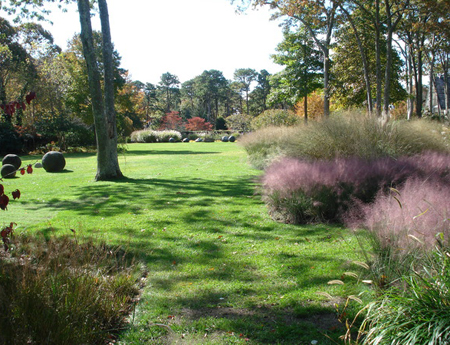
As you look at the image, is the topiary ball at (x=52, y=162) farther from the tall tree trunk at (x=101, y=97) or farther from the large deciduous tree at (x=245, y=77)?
the large deciduous tree at (x=245, y=77)

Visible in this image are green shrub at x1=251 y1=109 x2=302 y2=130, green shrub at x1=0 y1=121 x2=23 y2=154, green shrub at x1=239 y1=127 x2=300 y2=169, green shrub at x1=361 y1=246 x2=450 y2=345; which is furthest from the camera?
green shrub at x1=0 y1=121 x2=23 y2=154

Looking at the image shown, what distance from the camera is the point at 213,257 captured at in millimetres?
4773

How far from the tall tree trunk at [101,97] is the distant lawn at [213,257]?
1.74 meters

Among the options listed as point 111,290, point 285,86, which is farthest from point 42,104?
point 111,290

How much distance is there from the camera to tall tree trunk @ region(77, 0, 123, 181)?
1045cm

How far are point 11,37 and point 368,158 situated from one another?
3313 cm

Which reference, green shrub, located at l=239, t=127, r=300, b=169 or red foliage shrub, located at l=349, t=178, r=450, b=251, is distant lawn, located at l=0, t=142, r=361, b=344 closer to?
red foliage shrub, located at l=349, t=178, r=450, b=251

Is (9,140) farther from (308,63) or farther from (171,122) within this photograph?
(171,122)

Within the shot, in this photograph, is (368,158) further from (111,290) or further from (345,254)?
(111,290)

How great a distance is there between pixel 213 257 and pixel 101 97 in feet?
25.9

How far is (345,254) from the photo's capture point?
453cm

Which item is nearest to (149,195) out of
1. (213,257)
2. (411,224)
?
(213,257)

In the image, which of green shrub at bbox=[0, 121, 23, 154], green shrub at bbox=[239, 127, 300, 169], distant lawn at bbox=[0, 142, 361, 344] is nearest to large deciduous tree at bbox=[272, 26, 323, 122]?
green shrub at bbox=[239, 127, 300, 169]

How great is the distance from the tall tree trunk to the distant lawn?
1.74 m
